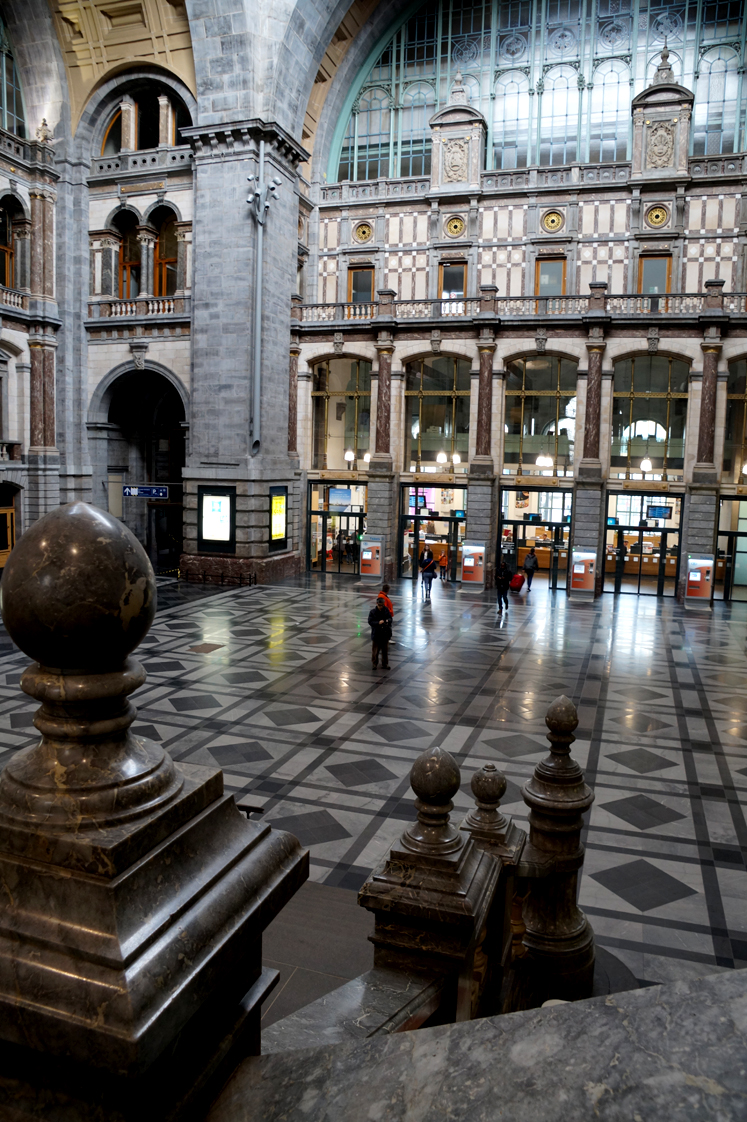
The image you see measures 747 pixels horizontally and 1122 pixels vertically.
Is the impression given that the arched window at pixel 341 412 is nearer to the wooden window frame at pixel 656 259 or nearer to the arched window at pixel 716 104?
the wooden window frame at pixel 656 259

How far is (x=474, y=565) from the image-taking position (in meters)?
26.8

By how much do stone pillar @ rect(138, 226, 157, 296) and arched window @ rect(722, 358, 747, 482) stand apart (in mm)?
20814

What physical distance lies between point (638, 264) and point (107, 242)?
64.2 feet

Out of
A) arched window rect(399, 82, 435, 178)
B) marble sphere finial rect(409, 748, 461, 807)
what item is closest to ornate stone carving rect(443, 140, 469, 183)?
arched window rect(399, 82, 435, 178)

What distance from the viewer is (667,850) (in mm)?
7949

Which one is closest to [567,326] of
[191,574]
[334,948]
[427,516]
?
[427,516]

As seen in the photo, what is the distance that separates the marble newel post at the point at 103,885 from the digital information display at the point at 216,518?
24957mm

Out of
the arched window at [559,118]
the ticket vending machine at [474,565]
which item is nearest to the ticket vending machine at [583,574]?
the ticket vending machine at [474,565]

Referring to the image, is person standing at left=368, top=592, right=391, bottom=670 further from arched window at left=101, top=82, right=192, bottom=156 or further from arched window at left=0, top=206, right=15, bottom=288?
arched window at left=101, top=82, right=192, bottom=156

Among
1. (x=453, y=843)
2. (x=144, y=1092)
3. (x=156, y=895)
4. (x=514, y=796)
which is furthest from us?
(x=514, y=796)

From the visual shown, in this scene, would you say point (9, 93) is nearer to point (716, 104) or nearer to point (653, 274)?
point (653, 274)

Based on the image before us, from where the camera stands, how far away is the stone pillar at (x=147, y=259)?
28.2m

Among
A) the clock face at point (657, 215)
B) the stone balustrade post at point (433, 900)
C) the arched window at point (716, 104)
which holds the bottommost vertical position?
the stone balustrade post at point (433, 900)

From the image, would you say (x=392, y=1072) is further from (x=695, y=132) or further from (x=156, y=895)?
(x=695, y=132)
